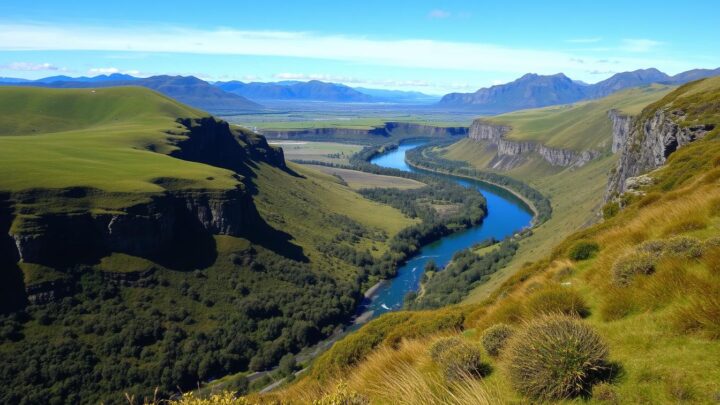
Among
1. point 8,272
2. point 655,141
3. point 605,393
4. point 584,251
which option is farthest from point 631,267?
point 8,272

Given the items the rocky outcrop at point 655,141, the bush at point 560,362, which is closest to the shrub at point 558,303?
the bush at point 560,362

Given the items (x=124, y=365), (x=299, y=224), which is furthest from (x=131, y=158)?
(x=124, y=365)


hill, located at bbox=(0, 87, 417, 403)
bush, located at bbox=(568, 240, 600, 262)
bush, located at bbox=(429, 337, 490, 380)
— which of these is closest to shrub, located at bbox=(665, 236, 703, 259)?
bush, located at bbox=(429, 337, 490, 380)

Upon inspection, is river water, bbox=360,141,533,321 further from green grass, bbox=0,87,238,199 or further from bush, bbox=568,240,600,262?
bush, bbox=568,240,600,262

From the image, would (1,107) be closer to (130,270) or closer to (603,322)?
(130,270)

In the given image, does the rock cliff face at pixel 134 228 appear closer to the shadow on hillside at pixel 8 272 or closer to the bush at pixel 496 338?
the shadow on hillside at pixel 8 272

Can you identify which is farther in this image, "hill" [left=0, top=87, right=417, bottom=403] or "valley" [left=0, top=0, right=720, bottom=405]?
"hill" [left=0, top=87, right=417, bottom=403]
